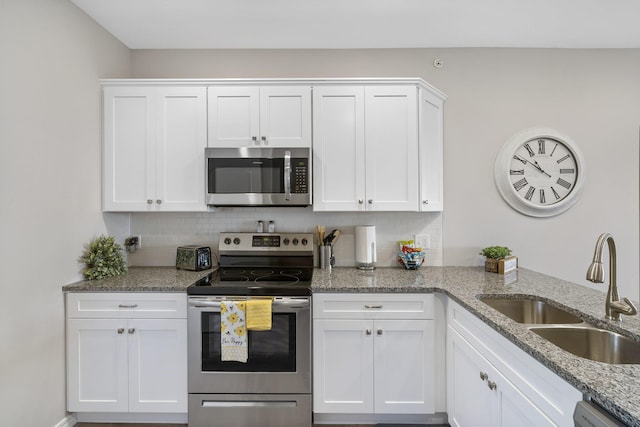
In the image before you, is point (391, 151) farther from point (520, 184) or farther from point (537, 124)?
point (537, 124)

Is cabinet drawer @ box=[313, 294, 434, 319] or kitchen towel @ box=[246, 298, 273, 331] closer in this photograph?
kitchen towel @ box=[246, 298, 273, 331]

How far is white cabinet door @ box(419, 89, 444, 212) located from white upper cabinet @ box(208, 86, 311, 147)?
0.84 meters

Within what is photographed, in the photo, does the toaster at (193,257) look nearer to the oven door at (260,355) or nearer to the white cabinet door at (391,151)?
the oven door at (260,355)

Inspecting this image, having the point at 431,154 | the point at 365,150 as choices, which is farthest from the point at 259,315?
the point at 431,154

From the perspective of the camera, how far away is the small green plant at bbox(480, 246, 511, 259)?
8.41ft

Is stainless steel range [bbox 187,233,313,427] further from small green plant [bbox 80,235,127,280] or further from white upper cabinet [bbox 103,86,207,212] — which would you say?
white upper cabinet [bbox 103,86,207,212]

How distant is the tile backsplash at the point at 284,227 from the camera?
9.23 ft

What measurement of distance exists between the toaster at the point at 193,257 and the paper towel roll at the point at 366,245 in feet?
3.82

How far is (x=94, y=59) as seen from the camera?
96.0 inches

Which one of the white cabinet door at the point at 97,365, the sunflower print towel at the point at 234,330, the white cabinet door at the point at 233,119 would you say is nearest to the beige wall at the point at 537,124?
the white cabinet door at the point at 233,119

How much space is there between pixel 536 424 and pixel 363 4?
2.35 meters

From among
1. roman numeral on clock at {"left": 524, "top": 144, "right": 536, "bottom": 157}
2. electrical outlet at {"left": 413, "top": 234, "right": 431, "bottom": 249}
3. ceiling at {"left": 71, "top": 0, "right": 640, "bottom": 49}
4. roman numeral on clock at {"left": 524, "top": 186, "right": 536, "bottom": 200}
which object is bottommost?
electrical outlet at {"left": 413, "top": 234, "right": 431, "bottom": 249}

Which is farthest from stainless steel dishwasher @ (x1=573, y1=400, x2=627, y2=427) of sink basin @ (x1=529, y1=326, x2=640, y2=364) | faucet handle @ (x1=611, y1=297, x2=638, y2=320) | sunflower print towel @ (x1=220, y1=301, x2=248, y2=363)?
sunflower print towel @ (x1=220, y1=301, x2=248, y2=363)

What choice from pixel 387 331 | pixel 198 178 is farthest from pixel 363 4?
pixel 387 331
